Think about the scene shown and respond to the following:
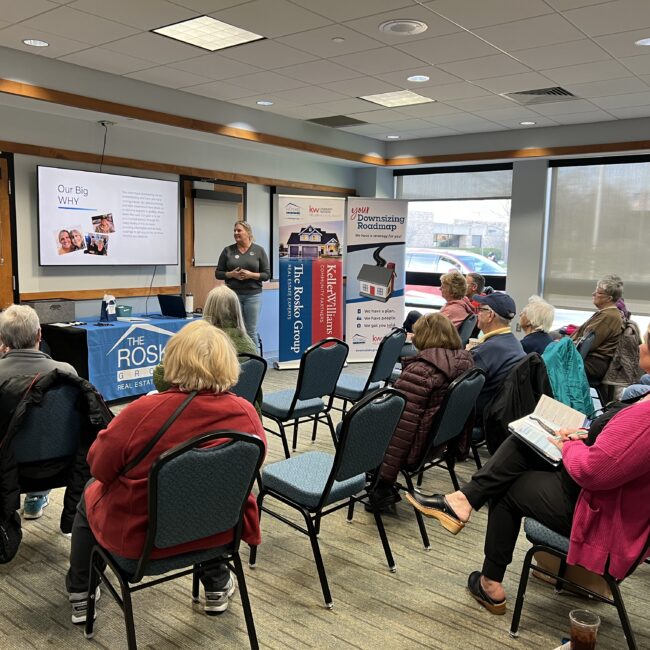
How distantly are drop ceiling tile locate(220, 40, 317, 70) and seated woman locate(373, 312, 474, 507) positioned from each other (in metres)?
2.43

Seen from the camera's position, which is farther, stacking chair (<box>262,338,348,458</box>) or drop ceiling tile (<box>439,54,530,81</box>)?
drop ceiling tile (<box>439,54,530,81</box>)

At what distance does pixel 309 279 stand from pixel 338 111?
1955 millimetres

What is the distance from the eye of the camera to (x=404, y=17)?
12.1 ft

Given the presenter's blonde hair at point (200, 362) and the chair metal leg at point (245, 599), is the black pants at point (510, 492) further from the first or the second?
the presenter's blonde hair at point (200, 362)

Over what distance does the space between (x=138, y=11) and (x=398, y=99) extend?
9.73ft

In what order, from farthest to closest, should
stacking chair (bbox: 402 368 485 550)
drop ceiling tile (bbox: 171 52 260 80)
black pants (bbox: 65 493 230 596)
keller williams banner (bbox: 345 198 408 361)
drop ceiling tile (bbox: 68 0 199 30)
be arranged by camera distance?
keller williams banner (bbox: 345 198 408 361) → drop ceiling tile (bbox: 171 52 260 80) → drop ceiling tile (bbox: 68 0 199 30) → stacking chair (bbox: 402 368 485 550) → black pants (bbox: 65 493 230 596)

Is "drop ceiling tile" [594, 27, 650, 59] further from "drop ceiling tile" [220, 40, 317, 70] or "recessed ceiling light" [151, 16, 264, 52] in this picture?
"recessed ceiling light" [151, 16, 264, 52]

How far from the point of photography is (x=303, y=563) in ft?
9.11

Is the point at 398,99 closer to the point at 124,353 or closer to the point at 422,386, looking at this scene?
the point at 124,353

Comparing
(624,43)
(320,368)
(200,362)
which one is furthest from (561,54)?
(200,362)

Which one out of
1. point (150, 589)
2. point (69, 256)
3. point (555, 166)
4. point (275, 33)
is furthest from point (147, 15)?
point (555, 166)

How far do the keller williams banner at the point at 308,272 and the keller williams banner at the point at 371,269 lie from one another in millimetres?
263

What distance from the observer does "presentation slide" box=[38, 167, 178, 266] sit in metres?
5.57

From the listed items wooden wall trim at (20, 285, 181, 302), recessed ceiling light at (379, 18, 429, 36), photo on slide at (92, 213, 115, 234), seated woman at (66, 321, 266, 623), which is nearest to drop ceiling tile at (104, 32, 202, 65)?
recessed ceiling light at (379, 18, 429, 36)
